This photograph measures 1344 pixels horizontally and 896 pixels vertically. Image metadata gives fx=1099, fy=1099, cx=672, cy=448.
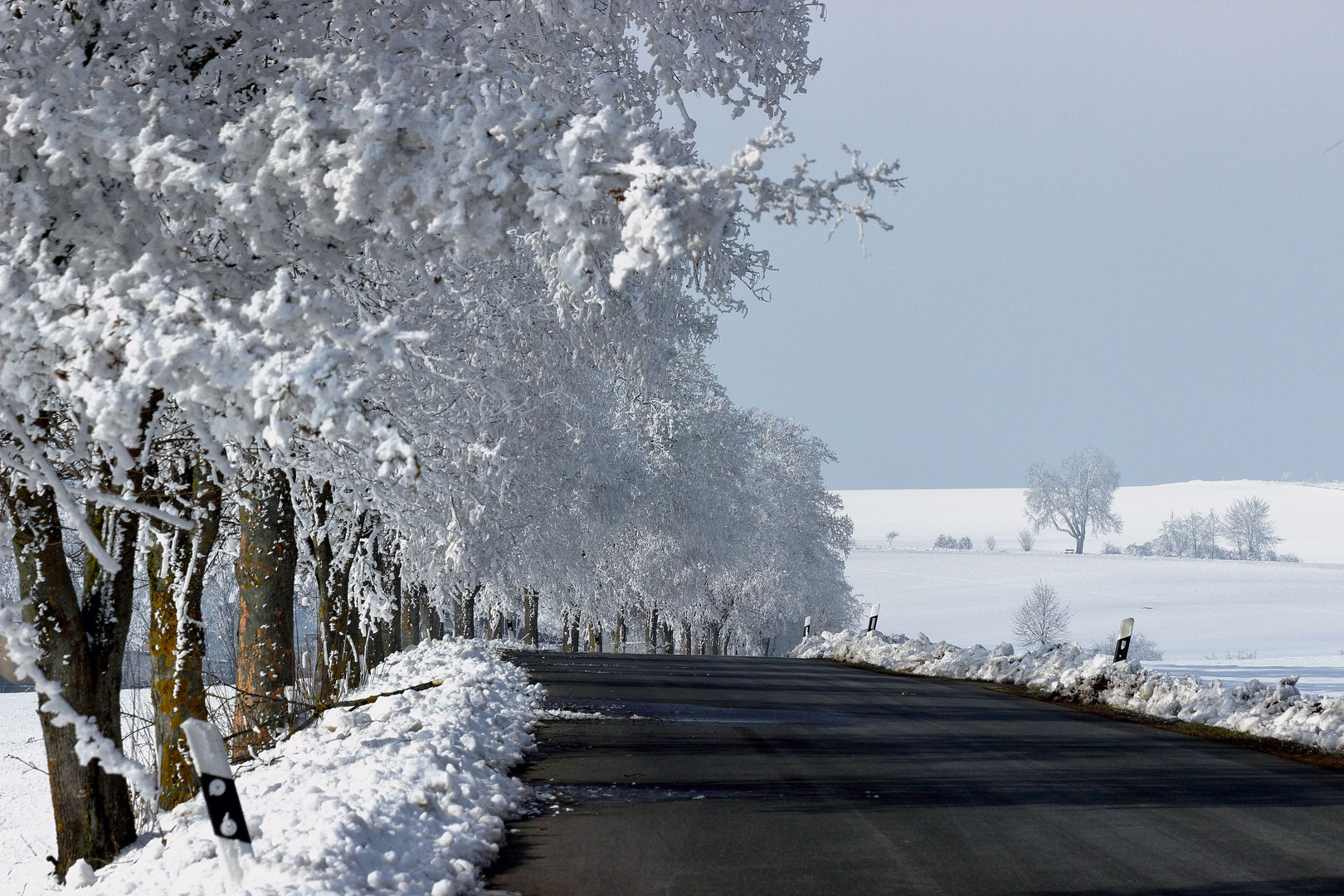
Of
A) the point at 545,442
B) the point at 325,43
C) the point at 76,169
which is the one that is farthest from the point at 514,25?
the point at 545,442

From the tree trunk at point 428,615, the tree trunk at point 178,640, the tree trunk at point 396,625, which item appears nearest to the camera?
the tree trunk at point 178,640

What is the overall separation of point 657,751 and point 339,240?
231 inches

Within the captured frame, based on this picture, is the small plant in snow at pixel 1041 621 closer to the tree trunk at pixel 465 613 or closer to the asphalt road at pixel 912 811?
the tree trunk at pixel 465 613

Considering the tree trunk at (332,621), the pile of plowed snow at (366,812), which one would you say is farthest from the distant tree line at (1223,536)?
the pile of plowed snow at (366,812)

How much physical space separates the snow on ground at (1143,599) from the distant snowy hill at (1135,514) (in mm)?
37549

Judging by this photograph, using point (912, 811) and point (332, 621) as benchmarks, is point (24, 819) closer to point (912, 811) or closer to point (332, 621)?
point (332, 621)

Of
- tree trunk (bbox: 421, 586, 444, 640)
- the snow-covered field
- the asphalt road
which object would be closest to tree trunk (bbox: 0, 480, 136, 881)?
the asphalt road

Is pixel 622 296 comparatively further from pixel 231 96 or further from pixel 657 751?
pixel 231 96

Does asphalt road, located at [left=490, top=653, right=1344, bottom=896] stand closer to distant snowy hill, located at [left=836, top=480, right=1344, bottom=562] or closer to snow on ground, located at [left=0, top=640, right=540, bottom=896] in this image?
snow on ground, located at [left=0, top=640, right=540, bottom=896]

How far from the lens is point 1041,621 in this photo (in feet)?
206

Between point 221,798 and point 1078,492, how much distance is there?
145839 millimetres

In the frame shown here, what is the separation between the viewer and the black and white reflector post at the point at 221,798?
465 cm

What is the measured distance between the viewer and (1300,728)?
10.6 m

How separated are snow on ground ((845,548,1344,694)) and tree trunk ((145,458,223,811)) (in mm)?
26841
